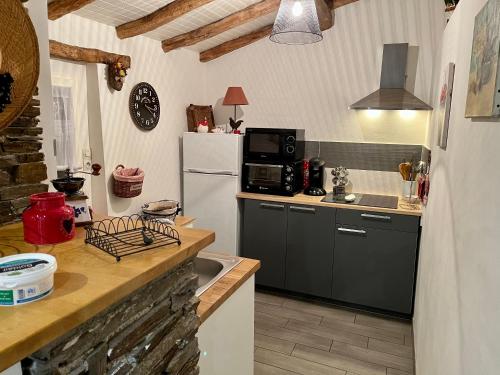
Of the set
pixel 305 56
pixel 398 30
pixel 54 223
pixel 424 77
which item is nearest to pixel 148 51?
pixel 305 56

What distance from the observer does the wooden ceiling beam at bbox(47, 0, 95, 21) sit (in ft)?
8.05

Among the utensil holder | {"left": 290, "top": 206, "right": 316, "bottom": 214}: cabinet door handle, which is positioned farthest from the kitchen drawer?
the utensil holder

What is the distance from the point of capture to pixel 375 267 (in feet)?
10.6

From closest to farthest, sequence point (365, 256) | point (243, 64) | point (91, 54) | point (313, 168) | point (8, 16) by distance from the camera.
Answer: point (8, 16)
point (91, 54)
point (365, 256)
point (313, 168)
point (243, 64)

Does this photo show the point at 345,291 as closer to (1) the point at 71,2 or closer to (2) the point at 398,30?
(2) the point at 398,30

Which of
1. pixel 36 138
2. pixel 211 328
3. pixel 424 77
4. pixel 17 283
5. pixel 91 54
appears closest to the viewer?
pixel 17 283

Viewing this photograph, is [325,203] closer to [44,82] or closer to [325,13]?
[325,13]

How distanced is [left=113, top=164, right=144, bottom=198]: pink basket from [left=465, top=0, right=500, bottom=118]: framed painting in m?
2.59

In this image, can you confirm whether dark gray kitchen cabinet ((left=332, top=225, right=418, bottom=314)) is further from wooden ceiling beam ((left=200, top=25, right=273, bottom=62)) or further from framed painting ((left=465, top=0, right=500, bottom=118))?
wooden ceiling beam ((left=200, top=25, right=273, bottom=62))

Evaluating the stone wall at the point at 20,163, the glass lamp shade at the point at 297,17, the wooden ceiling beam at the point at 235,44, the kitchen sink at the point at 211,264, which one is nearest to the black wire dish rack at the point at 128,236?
the stone wall at the point at 20,163

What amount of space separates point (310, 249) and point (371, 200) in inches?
28.5

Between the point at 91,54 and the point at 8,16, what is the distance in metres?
1.95

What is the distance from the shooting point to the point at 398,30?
3537 millimetres

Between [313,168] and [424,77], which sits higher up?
[424,77]
